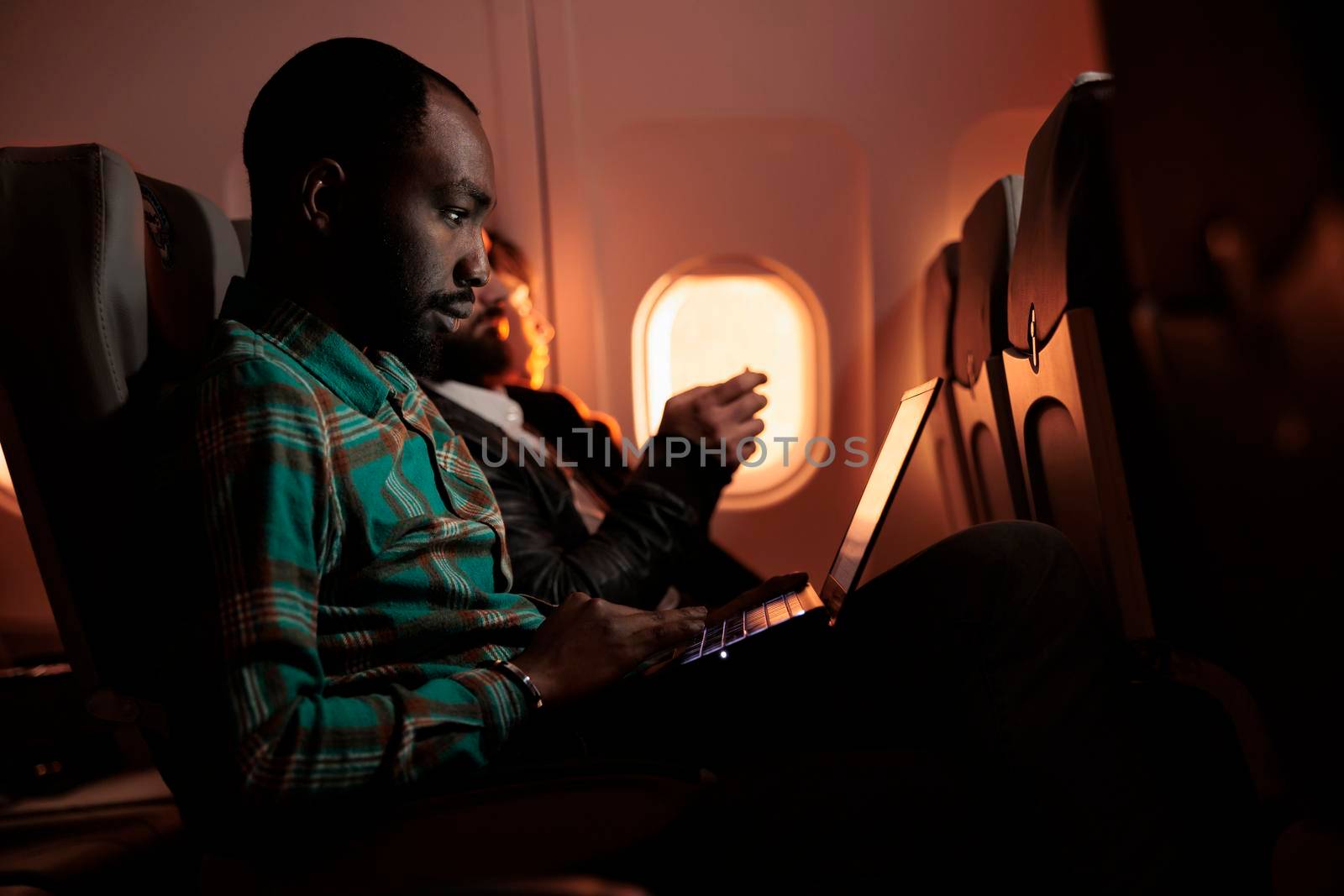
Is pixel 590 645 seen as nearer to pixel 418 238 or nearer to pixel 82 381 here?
pixel 418 238

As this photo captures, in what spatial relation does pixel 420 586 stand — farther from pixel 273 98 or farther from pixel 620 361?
pixel 620 361

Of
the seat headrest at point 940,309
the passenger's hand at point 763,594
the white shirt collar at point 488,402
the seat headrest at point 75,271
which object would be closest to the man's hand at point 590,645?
the passenger's hand at point 763,594

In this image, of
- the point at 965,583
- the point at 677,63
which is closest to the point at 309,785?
the point at 965,583

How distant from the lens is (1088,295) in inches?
41.7

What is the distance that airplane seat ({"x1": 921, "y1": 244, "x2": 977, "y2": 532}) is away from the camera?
6.19 ft

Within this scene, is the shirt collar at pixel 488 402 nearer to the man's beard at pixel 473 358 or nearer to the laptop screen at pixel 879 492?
the man's beard at pixel 473 358

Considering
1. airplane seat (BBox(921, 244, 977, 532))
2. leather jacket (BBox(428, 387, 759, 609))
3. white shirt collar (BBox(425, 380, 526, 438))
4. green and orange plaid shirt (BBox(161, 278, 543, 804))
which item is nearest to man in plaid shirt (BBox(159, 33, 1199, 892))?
green and orange plaid shirt (BBox(161, 278, 543, 804))

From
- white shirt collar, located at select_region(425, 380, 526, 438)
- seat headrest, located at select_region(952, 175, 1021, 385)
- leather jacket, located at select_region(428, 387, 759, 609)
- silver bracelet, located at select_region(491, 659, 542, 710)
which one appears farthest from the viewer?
white shirt collar, located at select_region(425, 380, 526, 438)

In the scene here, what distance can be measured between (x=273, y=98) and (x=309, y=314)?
0.24m

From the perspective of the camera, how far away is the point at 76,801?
1447 mm

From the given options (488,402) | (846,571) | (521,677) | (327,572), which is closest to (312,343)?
(327,572)

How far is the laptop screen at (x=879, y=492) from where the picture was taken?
3.18 feet

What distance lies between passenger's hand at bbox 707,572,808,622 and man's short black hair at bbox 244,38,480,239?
1.95 feet

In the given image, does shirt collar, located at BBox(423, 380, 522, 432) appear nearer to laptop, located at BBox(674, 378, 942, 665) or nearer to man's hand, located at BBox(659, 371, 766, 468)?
man's hand, located at BBox(659, 371, 766, 468)
